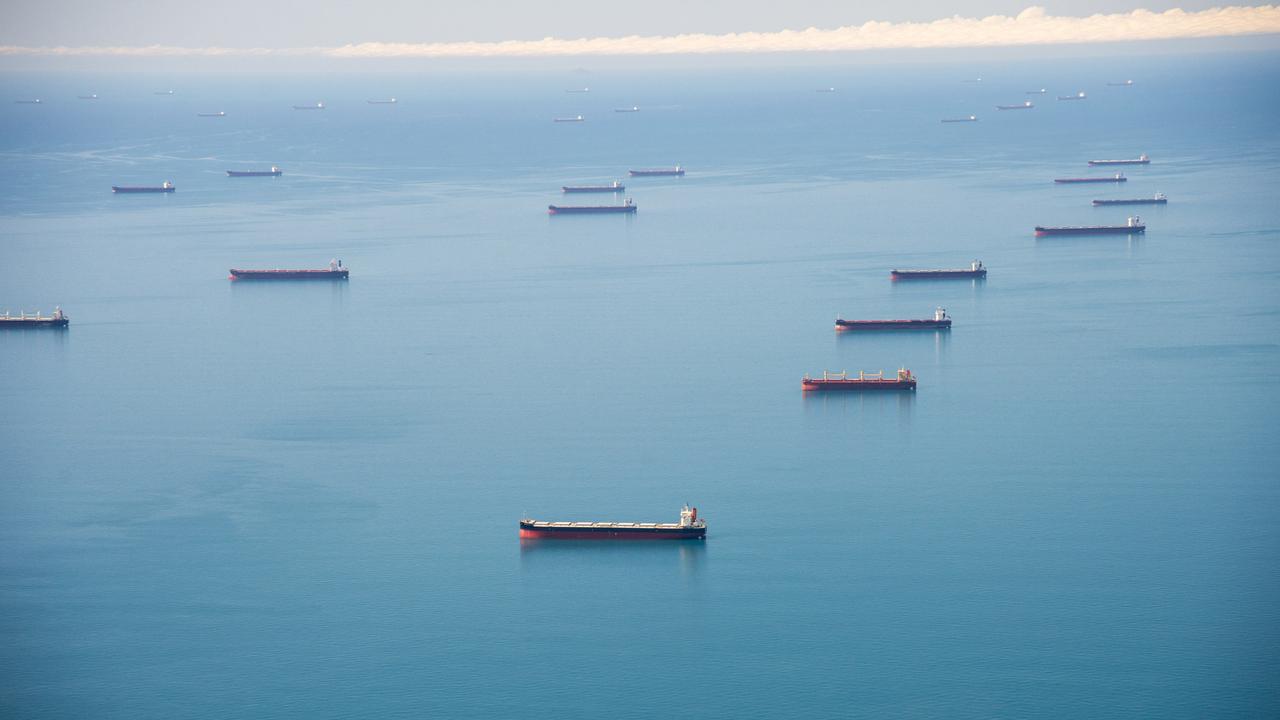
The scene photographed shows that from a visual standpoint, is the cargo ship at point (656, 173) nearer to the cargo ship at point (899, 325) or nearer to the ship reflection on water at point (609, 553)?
the cargo ship at point (899, 325)

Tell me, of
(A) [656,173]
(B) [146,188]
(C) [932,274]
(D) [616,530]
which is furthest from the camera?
(A) [656,173]

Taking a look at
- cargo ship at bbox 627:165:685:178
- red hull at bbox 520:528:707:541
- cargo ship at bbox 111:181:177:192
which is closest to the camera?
red hull at bbox 520:528:707:541

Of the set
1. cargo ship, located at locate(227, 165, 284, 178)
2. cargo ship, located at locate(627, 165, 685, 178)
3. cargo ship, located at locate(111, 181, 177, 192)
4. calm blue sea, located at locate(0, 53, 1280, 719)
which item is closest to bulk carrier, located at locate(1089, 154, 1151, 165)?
cargo ship, located at locate(627, 165, 685, 178)

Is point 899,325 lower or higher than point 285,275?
lower

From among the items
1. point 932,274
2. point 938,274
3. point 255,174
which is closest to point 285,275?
point 932,274

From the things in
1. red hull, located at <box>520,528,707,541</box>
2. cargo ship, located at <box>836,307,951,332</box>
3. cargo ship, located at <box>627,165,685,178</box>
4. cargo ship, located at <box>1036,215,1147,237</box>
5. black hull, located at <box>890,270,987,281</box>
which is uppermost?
cargo ship, located at <box>627,165,685,178</box>

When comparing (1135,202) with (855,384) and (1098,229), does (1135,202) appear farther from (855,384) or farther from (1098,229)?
(855,384)

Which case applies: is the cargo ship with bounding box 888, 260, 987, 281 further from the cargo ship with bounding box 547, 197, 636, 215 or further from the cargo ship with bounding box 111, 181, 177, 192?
the cargo ship with bounding box 111, 181, 177, 192
